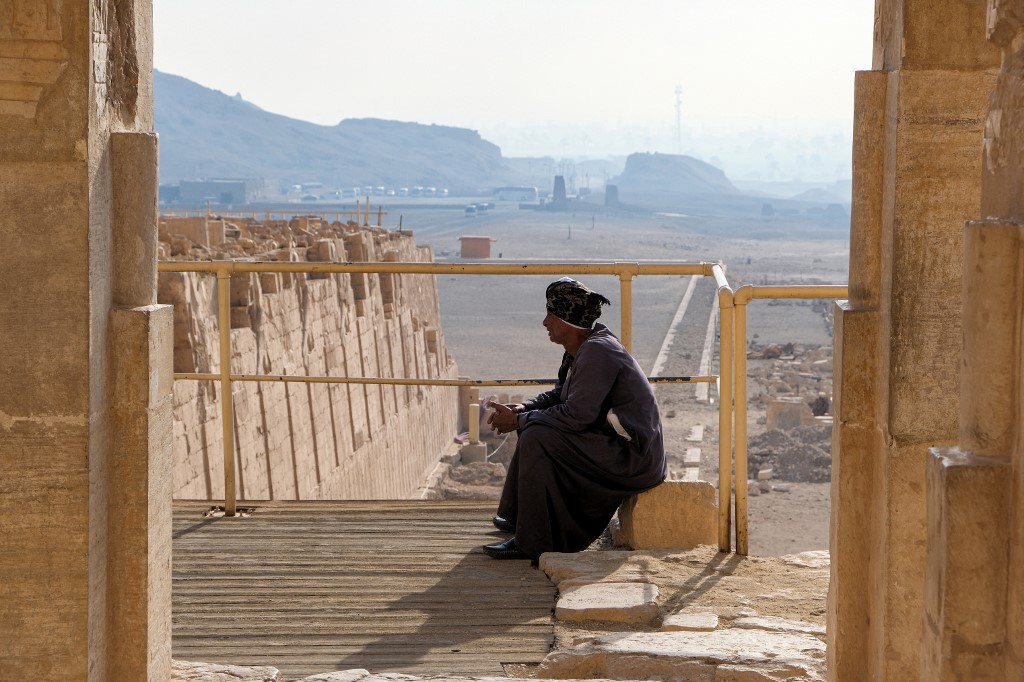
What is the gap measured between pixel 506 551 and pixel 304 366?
432 inches

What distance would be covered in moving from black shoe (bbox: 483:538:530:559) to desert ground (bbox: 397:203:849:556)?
1075cm

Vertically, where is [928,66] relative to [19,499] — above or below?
above

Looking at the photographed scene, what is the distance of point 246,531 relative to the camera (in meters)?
6.08

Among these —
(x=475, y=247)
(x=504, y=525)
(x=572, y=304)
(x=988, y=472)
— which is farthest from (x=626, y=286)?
(x=475, y=247)

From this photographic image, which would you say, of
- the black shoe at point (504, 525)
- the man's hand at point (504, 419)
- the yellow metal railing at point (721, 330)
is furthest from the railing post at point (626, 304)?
the black shoe at point (504, 525)

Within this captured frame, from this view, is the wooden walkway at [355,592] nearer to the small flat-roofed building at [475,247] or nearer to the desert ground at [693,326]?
the desert ground at [693,326]

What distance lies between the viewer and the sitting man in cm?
557

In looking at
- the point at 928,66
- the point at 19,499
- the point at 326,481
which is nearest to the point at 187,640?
the point at 19,499

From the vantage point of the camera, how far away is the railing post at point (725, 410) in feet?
18.3

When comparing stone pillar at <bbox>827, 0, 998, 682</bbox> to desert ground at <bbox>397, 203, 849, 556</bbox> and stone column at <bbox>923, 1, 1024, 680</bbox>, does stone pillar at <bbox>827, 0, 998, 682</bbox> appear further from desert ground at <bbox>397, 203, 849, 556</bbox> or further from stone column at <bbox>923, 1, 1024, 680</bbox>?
desert ground at <bbox>397, 203, 849, 556</bbox>

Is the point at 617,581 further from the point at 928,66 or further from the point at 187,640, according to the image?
the point at 928,66

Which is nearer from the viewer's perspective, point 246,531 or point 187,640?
point 187,640

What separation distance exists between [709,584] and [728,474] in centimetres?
65

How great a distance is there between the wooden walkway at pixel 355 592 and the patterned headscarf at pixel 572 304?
1.09 m
